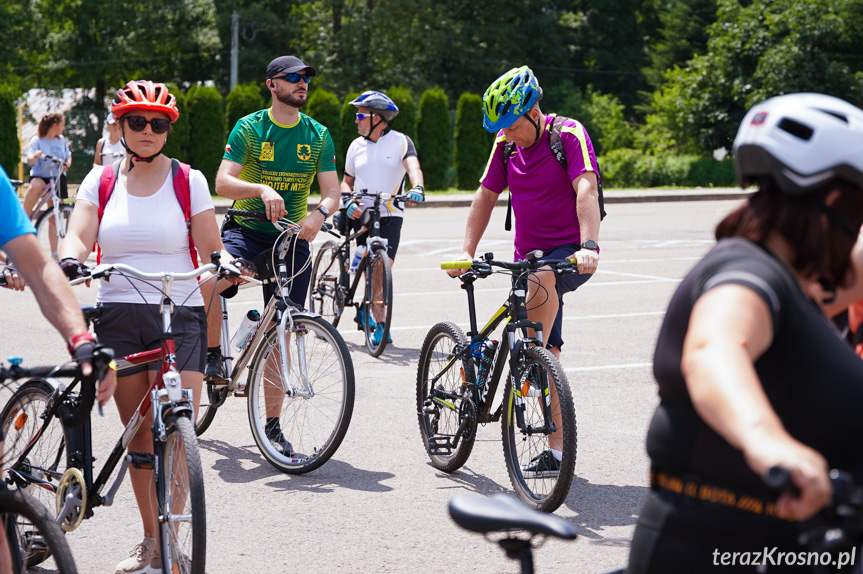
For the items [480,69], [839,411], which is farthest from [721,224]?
[480,69]

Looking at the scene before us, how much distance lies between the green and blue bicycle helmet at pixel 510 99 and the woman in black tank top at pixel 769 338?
3186mm

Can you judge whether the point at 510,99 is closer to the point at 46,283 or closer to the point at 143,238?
the point at 143,238

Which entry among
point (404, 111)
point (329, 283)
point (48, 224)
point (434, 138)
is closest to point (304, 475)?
point (329, 283)

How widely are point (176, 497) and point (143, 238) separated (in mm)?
1123

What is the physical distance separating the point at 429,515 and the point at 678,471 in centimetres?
293

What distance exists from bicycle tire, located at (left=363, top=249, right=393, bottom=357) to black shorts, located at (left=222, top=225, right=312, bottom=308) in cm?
217

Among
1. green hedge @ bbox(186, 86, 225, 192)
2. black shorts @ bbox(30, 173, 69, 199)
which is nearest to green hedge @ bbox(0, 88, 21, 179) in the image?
green hedge @ bbox(186, 86, 225, 192)

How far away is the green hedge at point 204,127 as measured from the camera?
91.0ft

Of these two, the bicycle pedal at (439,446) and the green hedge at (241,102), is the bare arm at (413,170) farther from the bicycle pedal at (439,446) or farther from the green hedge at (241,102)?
the green hedge at (241,102)

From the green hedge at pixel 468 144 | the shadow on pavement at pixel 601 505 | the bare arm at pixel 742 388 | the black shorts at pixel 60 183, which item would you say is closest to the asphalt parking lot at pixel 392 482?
the shadow on pavement at pixel 601 505

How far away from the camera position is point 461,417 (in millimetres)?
5363

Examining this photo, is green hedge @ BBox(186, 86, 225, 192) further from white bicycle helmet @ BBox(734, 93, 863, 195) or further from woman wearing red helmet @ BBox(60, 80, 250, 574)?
white bicycle helmet @ BBox(734, 93, 863, 195)

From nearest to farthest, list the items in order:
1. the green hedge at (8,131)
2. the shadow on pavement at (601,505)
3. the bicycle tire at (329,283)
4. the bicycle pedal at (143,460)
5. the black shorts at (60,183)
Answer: the bicycle pedal at (143,460)
the shadow on pavement at (601,505)
the bicycle tire at (329,283)
the black shorts at (60,183)
the green hedge at (8,131)

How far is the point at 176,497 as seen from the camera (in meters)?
3.81
